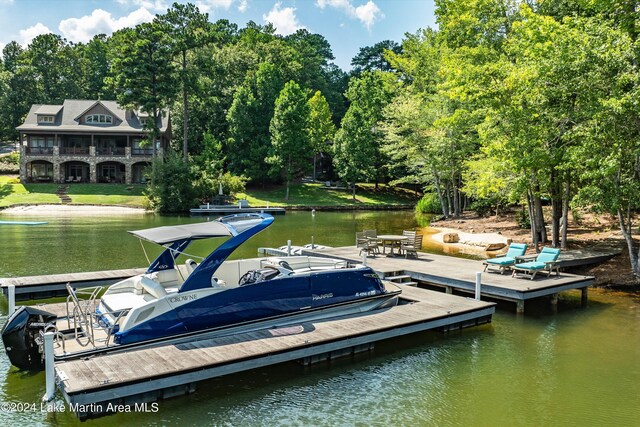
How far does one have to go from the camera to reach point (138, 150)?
60.2 metres

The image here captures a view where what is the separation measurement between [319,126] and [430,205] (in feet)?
73.5

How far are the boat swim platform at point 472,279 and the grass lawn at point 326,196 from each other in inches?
1358

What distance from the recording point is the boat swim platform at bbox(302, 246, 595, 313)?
14.8 metres

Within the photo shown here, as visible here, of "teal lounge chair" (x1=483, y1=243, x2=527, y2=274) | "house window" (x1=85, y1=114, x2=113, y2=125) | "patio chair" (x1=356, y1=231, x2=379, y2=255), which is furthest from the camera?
"house window" (x1=85, y1=114, x2=113, y2=125)

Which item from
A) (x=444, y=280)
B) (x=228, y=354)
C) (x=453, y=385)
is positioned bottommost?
(x=453, y=385)

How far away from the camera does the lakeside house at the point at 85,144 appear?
57312mm

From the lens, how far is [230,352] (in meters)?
9.52

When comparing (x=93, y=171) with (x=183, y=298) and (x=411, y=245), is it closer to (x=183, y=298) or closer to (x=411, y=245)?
Result: (x=411, y=245)

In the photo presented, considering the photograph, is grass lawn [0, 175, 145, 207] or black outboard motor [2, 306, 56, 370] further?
grass lawn [0, 175, 145, 207]

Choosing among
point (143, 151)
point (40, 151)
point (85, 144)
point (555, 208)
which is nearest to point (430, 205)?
point (555, 208)

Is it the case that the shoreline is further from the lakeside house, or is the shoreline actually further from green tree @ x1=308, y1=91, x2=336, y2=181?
green tree @ x1=308, y1=91, x2=336, y2=181

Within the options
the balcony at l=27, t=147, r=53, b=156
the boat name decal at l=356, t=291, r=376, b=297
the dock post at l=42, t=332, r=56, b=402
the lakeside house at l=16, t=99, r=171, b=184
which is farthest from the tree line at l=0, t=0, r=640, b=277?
the dock post at l=42, t=332, r=56, b=402

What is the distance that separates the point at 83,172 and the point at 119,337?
2253 inches

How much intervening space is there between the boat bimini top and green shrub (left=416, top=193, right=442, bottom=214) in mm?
36562
